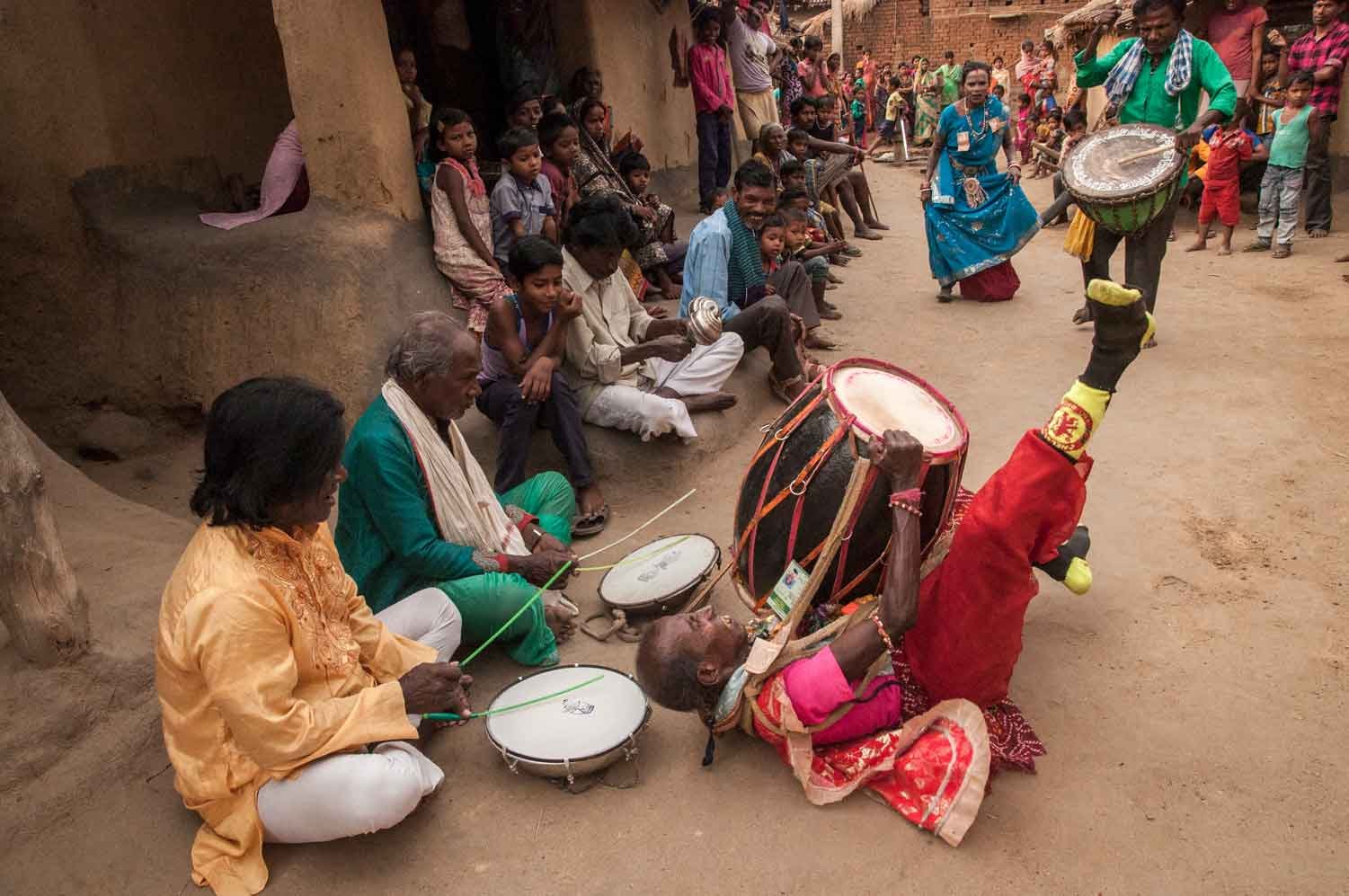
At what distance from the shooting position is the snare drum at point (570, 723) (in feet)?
8.55

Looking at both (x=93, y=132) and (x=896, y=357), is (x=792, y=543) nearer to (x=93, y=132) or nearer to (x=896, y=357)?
(x=896, y=357)

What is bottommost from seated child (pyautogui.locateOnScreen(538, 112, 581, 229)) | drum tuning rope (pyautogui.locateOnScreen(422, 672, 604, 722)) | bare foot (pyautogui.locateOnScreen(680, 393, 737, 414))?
drum tuning rope (pyautogui.locateOnScreen(422, 672, 604, 722))

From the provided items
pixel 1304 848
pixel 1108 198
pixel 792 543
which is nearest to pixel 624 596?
pixel 792 543

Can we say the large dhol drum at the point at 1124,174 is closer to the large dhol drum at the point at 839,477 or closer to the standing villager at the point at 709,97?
the large dhol drum at the point at 839,477

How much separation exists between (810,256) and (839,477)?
16.3ft

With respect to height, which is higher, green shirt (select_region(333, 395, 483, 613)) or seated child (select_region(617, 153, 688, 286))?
seated child (select_region(617, 153, 688, 286))

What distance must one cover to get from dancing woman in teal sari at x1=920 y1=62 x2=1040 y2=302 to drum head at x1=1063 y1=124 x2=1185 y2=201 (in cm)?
170

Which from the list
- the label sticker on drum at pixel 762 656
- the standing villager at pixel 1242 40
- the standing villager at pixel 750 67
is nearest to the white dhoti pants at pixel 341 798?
the label sticker on drum at pixel 762 656

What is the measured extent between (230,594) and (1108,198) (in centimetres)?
501

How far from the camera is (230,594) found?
216 cm

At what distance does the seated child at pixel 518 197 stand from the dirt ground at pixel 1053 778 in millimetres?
2455

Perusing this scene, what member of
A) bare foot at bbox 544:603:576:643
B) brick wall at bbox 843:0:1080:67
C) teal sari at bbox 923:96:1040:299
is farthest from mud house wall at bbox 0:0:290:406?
brick wall at bbox 843:0:1080:67

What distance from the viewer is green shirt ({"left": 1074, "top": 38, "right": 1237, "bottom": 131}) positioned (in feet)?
17.8

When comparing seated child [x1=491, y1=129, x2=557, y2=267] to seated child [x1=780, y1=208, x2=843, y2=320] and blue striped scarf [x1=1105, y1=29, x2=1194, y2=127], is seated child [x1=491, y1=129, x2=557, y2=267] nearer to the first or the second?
seated child [x1=780, y1=208, x2=843, y2=320]
